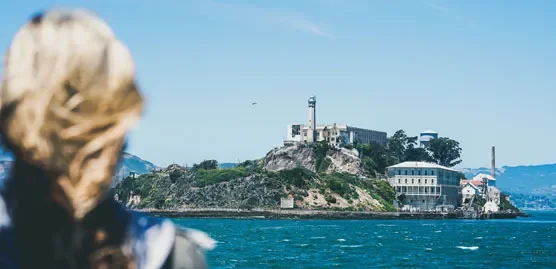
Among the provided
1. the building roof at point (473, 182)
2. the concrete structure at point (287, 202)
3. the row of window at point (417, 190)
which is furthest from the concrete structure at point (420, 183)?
the concrete structure at point (287, 202)

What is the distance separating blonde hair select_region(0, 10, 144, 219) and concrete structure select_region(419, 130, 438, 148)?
135 metres

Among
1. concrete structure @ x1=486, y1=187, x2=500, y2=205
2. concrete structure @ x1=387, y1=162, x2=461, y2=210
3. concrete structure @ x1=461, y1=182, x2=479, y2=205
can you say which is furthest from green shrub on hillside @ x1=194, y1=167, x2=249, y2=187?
concrete structure @ x1=486, y1=187, x2=500, y2=205

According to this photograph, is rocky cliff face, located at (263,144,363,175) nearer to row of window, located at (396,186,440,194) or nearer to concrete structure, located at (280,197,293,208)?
row of window, located at (396,186,440,194)

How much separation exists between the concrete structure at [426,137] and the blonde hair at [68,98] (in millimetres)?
135344

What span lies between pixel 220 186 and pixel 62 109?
4202 inches

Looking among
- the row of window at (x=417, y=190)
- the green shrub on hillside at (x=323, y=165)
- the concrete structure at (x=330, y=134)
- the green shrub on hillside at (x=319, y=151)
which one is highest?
the concrete structure at (x=330, y=134)

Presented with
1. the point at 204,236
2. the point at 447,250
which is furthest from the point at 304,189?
the point at 204,236

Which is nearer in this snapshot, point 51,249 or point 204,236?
point 51,249

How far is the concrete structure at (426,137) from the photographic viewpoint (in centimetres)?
13525

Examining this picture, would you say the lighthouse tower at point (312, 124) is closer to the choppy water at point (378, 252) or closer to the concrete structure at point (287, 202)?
the concrete structure at point (287, 202)

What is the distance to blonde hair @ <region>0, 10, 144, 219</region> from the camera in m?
0.79

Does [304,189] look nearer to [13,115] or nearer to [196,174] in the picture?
[196,174]

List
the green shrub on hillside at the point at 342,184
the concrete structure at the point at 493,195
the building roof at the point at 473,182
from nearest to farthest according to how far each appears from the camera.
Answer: the green shrub on hillside at the point at 342,184 → the building roof at the point at 473,182 → the concrete structure at the point at 493,195

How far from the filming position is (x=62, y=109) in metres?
0.79
